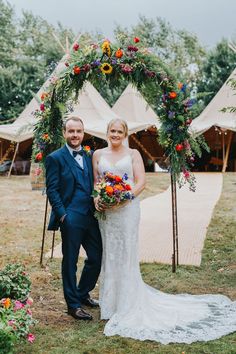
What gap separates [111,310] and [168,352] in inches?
43.0

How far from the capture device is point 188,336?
15.6 ft

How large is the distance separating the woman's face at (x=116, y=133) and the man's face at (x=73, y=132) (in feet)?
1.05

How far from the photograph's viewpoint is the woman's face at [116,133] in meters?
5.37

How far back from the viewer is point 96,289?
6.58m

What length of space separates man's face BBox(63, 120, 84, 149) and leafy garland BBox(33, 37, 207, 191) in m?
1.48

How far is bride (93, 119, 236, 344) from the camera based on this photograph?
522 cm

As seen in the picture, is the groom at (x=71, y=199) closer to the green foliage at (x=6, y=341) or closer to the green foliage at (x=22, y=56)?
the green foliage at (x=6, y=341)

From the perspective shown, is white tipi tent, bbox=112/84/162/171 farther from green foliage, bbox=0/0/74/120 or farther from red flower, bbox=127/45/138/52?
red flower, bbox=127/45/138/52

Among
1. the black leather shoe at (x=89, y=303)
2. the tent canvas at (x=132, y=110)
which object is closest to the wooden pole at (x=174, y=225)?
the black leather shoe at (x=89, y=303)

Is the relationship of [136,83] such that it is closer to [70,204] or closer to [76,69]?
[76,69]

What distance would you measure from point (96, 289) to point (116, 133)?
7.61 feet

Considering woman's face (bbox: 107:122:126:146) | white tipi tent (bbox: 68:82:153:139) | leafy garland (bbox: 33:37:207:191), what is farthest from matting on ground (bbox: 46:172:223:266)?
white tipi tent (bbox: 68:82:153:139)

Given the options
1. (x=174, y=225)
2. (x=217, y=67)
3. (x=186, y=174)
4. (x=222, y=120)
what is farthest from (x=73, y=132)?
(x=217, y=67)

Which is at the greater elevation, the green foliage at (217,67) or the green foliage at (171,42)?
the green foliage at (171,42)
